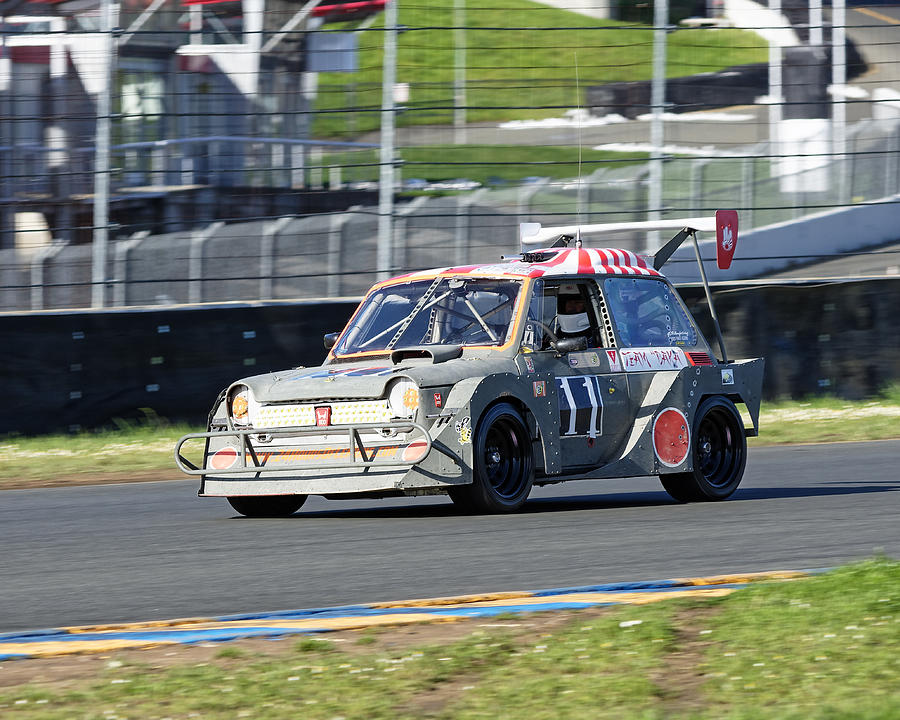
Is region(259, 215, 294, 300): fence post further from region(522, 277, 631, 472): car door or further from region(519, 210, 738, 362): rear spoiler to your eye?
region(522, 277, 631, 472): car door

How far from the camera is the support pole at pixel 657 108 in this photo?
1808 centimetres

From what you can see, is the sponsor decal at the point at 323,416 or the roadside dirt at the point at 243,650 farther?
the sponsor decal at the point at 323,416

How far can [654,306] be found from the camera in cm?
1098

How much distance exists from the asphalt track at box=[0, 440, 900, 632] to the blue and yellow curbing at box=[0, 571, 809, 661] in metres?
0.24

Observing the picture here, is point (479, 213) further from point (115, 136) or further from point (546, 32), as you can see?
point (115, 136)

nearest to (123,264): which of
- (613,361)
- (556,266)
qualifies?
(556,266)

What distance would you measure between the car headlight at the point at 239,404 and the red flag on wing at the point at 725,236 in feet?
12.2

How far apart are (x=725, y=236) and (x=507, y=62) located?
7.59 m

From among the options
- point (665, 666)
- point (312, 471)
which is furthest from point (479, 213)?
point (665, 666)

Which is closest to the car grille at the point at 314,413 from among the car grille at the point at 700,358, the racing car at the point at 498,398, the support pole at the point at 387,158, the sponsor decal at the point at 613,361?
the racing car at the point at 498,398

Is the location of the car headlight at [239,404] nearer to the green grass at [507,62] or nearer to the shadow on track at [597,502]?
the shadow on track at [597,502]

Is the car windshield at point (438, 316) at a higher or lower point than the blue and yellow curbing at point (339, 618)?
higher

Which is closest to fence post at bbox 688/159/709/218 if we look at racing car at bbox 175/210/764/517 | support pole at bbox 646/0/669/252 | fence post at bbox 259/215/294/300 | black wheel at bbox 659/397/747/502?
support pole at bbox 646/0/669/252

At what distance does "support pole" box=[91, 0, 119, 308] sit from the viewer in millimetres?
15859
